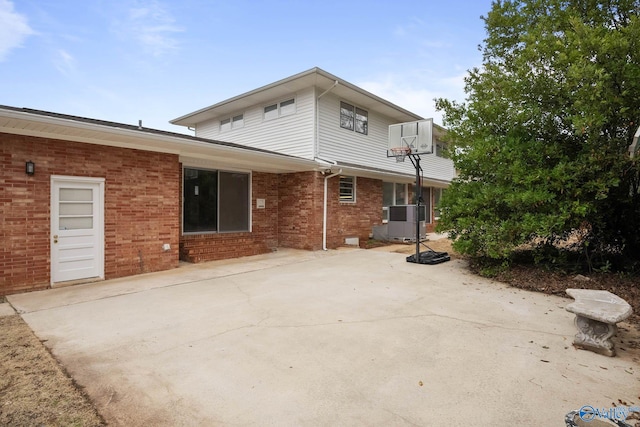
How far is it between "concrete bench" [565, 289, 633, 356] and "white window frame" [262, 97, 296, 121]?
10.2 metres

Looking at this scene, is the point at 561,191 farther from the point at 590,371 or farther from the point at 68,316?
the point at 68,316

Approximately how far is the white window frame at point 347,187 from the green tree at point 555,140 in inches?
184

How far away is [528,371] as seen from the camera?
3035mm

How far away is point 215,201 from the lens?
1050 cm

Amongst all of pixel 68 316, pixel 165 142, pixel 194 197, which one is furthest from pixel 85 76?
pixel 68 316

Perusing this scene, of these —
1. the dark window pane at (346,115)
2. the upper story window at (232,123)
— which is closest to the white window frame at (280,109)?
the upper story window at (232,123)

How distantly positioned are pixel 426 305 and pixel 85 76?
13.6m

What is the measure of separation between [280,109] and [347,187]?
3.87 meters

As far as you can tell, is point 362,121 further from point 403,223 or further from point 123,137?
point 123,137

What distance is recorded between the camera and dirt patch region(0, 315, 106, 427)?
2293 millimetres

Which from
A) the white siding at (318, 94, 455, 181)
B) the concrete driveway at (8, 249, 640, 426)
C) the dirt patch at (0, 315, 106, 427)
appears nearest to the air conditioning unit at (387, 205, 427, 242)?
the white siding at (318, 94, 455, 181)

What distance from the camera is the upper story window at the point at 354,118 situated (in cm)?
1234

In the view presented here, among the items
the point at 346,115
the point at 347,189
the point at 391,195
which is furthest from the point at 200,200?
the point at 391,195

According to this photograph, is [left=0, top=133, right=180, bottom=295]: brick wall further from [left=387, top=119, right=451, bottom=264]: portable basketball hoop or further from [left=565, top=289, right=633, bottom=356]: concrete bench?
[left=565, top=289, right=633, bottom=356]: concrete bench
